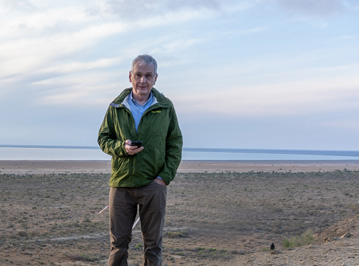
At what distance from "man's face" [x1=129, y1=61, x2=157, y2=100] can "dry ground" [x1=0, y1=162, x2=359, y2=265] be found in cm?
342

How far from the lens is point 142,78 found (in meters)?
4.00

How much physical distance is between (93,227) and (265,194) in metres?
11.8

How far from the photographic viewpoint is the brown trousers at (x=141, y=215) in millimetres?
3936

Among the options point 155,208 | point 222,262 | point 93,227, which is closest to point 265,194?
point 93,227

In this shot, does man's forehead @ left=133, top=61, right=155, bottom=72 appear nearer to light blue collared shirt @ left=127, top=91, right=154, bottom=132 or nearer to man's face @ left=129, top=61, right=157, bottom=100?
man's face @ left=129, top=61, right=157, bottom=100

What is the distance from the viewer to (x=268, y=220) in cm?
1499

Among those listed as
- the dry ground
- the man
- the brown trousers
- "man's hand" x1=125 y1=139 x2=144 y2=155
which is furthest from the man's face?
the dry ground

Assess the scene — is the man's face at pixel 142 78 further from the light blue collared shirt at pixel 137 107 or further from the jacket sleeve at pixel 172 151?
the jacket sleeve at pixel 172 151

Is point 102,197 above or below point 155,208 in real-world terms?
below

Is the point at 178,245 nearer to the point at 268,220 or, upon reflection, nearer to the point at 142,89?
the point at 268,220

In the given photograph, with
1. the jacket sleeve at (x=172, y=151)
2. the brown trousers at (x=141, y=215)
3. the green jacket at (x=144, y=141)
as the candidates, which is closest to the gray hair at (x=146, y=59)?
the green jacket at (x=144, y=141)

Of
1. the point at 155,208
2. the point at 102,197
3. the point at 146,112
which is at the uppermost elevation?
the point at 146,112

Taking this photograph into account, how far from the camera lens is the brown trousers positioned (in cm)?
394

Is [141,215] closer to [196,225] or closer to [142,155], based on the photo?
[142,155]
